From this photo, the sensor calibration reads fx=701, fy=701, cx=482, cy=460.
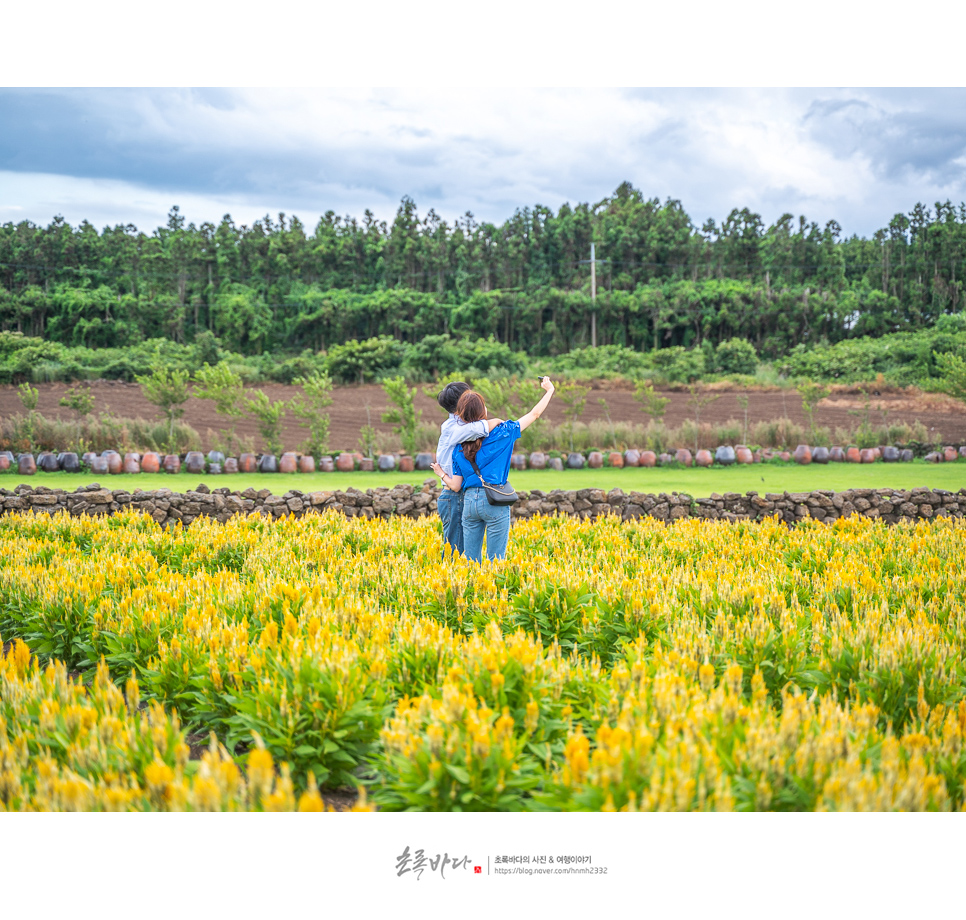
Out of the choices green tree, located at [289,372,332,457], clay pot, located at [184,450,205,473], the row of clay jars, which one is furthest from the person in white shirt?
the row of clay jars

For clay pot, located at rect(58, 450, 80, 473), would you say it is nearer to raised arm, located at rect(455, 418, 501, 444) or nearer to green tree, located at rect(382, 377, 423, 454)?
green tree, located at rect(382, 377, 423, 454)

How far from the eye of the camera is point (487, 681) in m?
2.53

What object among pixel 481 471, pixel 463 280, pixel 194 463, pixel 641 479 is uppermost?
pixel 463 280

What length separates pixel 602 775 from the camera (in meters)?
1.79

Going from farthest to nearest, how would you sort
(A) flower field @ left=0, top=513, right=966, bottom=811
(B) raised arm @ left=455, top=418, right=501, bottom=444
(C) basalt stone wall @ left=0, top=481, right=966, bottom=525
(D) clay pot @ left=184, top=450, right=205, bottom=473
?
(D) clay pot @ left=184, top=450, right=205, bottom=473 < (C) basalt stone wall @ left=0, top=481, right=966, bottom=525 < (B) raised arm @ left=455, top=418, right=501, bottom=444 < (A) flower field @ left=0, top=513, right=966, bottom=811

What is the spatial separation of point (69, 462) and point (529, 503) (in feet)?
25.7

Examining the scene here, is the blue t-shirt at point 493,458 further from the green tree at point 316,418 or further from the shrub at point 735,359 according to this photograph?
the shrub at point 735,359

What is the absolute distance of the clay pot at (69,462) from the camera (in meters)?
11.3

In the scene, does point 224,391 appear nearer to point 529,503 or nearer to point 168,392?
point 168,392

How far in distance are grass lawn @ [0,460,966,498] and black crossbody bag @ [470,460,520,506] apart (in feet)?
18.2

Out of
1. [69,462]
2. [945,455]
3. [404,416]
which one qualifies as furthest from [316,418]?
[945,455]

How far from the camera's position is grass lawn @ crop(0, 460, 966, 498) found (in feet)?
34.0

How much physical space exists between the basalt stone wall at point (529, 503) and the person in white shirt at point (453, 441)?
2954 mm

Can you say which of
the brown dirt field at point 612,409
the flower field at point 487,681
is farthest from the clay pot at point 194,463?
the flower field at point 487,681
